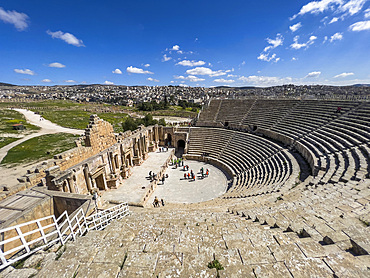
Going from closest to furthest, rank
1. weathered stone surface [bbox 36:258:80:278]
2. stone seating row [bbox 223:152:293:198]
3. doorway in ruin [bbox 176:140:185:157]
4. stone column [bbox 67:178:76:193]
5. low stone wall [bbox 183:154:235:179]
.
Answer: weathered stone surface [bbox 36:258:80:278]
stone column [bbox 67:178:76:193]
stone seating row [bbox 223:152:293:198]
low stone wall [bbox 183:154:235:179]
doorway in ruin [bbox 176:140:185:157]

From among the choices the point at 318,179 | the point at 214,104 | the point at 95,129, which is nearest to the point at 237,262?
the point at 318,179

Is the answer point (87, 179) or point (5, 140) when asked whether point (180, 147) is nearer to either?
point (87, 179)

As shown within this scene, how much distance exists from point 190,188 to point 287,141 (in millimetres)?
11605

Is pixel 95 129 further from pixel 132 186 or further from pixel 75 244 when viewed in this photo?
pixel 75 244

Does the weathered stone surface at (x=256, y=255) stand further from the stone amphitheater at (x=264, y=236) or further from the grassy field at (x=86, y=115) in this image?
the grassy field at (x=86, y=115)

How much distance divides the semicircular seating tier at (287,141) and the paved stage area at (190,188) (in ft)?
5.54

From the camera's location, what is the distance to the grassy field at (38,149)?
22.9m

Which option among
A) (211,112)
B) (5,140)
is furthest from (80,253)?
(5,140)

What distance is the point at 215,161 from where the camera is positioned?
21.0 m

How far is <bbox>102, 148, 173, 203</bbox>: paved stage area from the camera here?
14484mm

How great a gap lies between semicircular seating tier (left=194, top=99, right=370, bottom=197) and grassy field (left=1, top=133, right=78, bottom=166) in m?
21.7

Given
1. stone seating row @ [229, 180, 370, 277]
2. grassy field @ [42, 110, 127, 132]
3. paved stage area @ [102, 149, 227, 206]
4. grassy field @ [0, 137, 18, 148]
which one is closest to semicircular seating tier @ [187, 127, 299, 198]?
paved stage area @ [102, 149, 227, 206]

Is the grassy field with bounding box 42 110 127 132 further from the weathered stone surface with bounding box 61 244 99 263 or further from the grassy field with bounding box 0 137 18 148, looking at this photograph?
the weathered stone surface with bounding box 61 244 99 263

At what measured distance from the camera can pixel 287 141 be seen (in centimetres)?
1766
